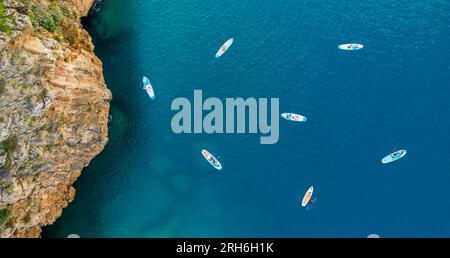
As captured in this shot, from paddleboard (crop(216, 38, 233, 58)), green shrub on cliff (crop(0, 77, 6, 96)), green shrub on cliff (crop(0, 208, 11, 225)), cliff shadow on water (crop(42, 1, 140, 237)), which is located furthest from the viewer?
paddleboard (crop(216, 38, 233, 58))

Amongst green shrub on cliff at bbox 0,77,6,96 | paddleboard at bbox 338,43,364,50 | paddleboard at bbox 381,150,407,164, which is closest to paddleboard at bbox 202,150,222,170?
paddleboard at bbox 381,150,407,164

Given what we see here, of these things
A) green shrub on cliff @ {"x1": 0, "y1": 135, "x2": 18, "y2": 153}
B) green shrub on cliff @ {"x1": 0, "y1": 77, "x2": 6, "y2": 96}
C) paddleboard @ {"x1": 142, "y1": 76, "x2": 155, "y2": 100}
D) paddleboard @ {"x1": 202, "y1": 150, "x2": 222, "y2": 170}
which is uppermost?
paddleboard @ {"x1": 142, "y1": 76, "x2": 155, "y2": 100}

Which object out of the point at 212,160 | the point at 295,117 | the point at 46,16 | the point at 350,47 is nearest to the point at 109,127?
the point at 212,160

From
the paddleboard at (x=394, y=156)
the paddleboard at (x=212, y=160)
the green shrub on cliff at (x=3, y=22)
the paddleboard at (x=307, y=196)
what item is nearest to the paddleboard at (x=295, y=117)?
the paddleboard at (x=307, y=196)

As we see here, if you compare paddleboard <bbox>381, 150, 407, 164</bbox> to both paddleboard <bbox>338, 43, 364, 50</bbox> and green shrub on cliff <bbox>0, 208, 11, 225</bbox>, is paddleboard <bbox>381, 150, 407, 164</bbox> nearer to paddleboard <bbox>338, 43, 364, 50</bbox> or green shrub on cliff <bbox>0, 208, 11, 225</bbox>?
paddleboard <bbox>338, 43, 364, 50</bbox>

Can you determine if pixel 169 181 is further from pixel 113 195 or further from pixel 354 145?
pixel 354 145

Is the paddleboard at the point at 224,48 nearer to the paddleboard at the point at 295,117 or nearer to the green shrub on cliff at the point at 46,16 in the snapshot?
the paddleboard at the point at 295,117

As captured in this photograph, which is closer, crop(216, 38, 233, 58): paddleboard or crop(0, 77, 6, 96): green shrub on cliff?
crop(0, 77, 6, 96): green shrub on cliff
